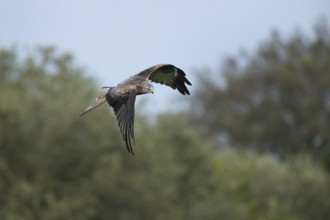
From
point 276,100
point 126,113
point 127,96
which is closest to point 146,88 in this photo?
point 127,96

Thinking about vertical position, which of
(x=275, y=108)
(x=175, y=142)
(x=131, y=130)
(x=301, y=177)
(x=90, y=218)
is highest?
(x=275, y=108)

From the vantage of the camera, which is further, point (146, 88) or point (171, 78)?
point (171, 78)

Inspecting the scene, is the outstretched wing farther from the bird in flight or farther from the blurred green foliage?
the blurred green foliage

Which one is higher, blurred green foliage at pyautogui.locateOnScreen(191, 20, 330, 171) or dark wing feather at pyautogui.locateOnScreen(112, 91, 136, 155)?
blurred green foliage at pyautogui.locateOnScreen(191, 20, 330, 171)

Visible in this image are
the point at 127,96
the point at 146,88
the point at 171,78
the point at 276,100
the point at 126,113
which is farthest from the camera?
the point at 276,100

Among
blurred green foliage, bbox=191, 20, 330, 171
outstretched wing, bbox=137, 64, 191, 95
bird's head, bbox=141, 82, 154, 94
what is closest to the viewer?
bird's head, bbox=141, 82, 154, 94

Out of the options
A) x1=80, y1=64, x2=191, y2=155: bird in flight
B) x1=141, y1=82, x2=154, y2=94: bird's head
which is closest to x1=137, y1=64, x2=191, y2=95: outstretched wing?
x1=80, y1=64, x2=191, y2=155: bird in flight

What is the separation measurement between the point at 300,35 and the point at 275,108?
6.41 meters

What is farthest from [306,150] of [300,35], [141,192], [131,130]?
[131,130]

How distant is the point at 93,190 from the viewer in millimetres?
28969

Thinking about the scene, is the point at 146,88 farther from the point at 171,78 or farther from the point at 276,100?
the point at 276,100

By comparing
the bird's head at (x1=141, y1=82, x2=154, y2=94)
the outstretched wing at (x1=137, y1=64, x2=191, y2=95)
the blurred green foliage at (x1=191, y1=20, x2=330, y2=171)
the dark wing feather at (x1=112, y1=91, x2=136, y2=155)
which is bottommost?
the dark wing feather at (x1=112, y1=91, x2=136, y2=155)

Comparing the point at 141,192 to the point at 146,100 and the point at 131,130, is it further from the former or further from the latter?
the point at 131,130

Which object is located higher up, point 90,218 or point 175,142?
point 175,142
